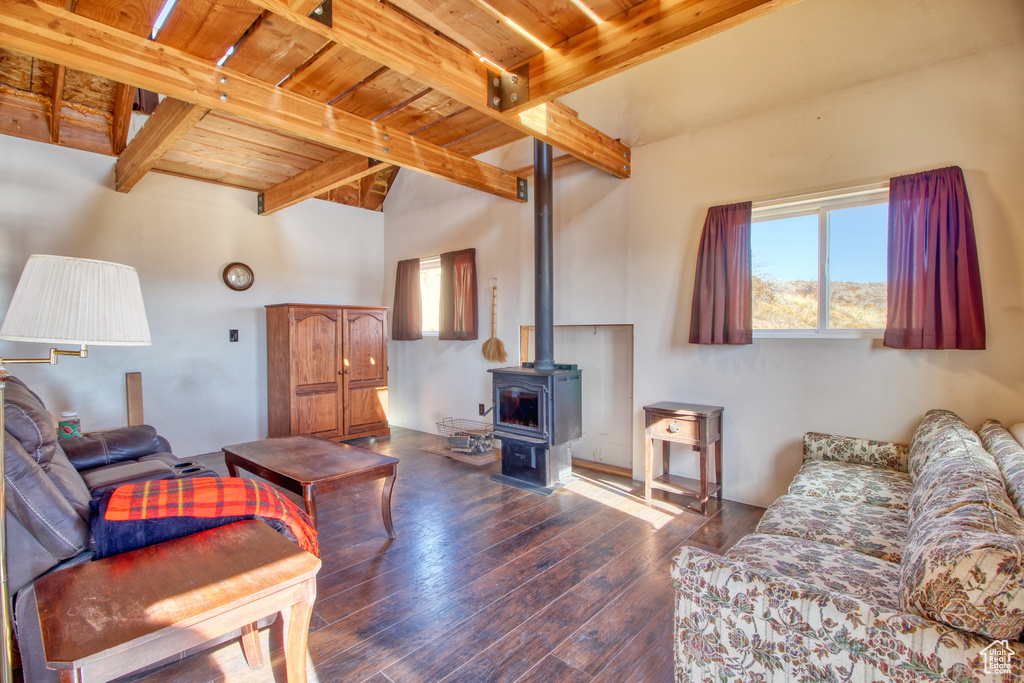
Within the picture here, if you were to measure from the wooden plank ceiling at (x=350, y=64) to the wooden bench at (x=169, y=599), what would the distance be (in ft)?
6.57

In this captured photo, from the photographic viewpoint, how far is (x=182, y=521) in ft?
5.18

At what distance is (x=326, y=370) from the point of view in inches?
209

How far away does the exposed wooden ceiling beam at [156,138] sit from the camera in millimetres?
3023

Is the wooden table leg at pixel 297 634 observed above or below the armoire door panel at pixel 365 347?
below

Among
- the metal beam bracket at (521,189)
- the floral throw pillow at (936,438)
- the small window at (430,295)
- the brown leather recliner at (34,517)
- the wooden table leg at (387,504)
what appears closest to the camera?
the brown leather recliner at (34,517)

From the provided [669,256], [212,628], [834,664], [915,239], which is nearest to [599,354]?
[669,256]

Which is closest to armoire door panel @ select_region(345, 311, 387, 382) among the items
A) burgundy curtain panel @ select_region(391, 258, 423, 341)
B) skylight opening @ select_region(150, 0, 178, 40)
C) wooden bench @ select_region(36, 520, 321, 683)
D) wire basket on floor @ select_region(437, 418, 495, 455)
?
burgundy curtain panel @ select_region(391, 258, 423, 341)

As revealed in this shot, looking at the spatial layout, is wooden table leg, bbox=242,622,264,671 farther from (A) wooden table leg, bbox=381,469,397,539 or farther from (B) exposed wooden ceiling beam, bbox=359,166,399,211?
(B) exposed wooden ceiling beam, bbox=359,166,399,211

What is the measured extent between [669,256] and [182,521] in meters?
3.48

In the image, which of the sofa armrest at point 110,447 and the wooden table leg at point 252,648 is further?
the sofa armrest at point 110,447

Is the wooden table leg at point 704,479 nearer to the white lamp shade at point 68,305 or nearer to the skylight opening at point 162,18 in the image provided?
the white lamp shade at point 68,305

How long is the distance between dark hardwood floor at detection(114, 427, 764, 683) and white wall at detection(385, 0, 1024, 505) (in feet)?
3.03

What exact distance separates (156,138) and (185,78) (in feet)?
3.90

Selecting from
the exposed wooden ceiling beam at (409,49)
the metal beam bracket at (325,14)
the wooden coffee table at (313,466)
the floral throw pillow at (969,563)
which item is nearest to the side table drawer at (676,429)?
the floral throw pillow at (969,563)
